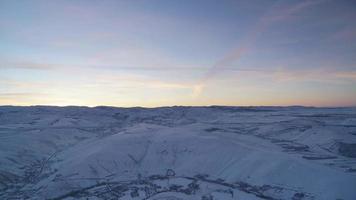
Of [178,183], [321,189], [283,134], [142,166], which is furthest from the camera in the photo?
[283,134]

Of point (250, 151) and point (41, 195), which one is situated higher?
point (250, 151)

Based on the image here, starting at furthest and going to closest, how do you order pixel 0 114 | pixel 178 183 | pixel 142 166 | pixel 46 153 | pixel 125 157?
pixel 0 114, pixel 46 153, pixel 125 157, pixel 142 166, pixel 178 183

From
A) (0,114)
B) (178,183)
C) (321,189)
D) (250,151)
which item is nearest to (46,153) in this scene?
(178,183)

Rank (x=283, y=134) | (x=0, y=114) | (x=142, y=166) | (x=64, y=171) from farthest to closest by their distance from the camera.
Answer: (x=0, y=114)
(x=283, y=134)
(x=142, y=166)
(x=64, y=171)

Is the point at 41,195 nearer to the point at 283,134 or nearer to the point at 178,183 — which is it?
the point at 178,183

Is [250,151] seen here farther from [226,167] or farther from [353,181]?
[353,181]

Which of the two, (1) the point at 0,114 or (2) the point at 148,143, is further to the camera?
(1) the point at 0,114

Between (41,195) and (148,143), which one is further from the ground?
(148,143)

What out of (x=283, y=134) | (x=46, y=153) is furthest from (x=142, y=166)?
(x=283, y=134)

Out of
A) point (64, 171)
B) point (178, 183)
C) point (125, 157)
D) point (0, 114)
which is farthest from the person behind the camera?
point (0, 114)
